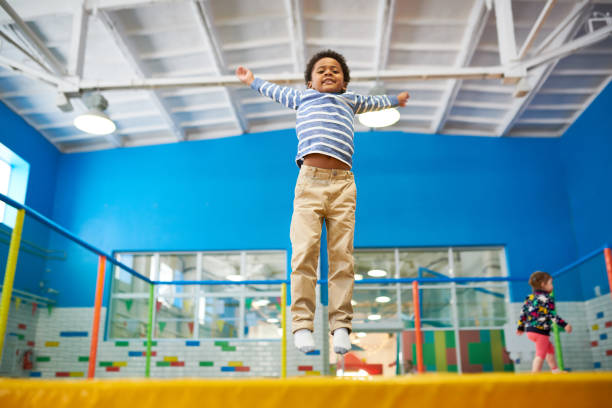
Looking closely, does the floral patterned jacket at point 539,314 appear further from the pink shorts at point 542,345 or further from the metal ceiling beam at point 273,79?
the metal ceiling beam at point 273,79

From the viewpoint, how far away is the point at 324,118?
2355 millimetres

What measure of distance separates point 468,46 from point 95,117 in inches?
181

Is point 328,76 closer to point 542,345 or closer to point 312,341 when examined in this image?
point 312,341

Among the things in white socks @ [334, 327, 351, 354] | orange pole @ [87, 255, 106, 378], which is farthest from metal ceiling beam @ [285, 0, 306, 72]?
white socks @ [334, 327, 351, 354]

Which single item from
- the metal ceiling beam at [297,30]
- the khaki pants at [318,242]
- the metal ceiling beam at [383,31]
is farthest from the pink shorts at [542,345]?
the metal ceiling beam at [297,30]

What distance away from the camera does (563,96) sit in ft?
25.6

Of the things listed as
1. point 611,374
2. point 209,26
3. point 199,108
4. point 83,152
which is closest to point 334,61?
point 611,374

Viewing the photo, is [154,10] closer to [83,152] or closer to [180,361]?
[83,152]

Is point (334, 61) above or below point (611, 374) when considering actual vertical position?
above

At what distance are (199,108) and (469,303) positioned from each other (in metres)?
5.03

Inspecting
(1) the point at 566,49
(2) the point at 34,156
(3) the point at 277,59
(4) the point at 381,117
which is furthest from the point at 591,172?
(2) the point at 34,156

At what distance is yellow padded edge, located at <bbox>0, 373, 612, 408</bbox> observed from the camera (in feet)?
2.67

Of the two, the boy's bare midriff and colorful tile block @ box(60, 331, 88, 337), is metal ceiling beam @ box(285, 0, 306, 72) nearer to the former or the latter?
colorful tile block @ box(60, 331, 88, 337)

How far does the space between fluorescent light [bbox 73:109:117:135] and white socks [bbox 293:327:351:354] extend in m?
4.32
